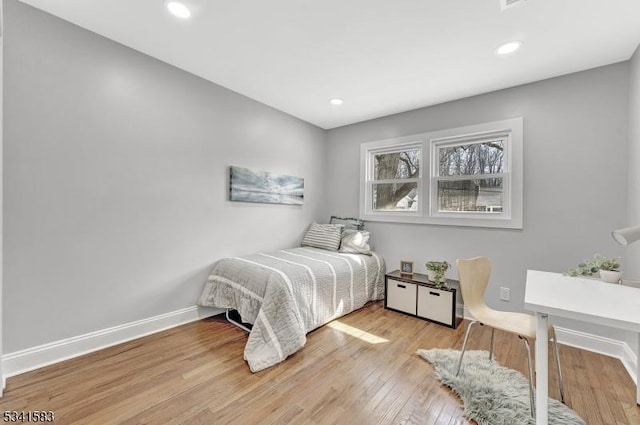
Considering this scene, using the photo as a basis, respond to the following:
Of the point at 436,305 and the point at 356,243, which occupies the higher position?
the point at 356,243

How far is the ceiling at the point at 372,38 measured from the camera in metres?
1.71

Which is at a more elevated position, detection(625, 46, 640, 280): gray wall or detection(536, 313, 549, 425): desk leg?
detection(625, 46, 640, 280): gray wall

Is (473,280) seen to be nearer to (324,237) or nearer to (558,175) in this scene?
(558,175)

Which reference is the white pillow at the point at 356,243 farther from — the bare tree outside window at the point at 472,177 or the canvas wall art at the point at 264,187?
the bare tree outside window at the point at 472,177

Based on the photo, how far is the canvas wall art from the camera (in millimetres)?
2961

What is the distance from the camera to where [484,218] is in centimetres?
279

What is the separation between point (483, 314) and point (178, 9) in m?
2.83

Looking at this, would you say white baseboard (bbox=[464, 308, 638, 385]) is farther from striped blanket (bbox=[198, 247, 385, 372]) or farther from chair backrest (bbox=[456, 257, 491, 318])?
striped blanket (bbox=[198, 247, 385, 372])

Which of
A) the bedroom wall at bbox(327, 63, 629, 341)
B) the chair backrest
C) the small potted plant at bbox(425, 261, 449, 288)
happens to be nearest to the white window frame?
the bedroom wall at bbox(327, 63, 629, 341)

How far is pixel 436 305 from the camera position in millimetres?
2727

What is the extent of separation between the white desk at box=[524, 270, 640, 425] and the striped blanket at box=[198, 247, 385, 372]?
1489 mm

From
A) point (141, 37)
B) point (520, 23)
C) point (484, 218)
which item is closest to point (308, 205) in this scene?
point (484, 218)

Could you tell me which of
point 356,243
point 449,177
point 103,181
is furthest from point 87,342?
point 449,177

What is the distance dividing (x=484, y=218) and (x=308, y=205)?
218 cm
